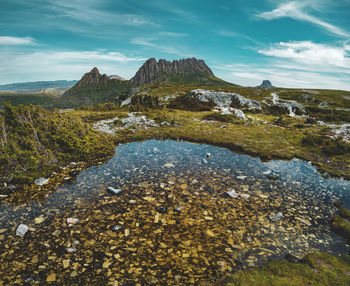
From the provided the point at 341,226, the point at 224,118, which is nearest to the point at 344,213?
the point at 341,226

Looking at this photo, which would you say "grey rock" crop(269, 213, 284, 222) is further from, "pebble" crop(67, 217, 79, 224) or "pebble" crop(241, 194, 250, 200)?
"pebble" crop(67, 217, 79, 224)

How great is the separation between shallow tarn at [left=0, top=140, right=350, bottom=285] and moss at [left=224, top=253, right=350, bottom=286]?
376 millimetres

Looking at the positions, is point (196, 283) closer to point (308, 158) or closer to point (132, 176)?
point (132, 176)

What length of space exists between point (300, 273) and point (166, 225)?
4.66 m

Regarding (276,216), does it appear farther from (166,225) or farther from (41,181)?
(41,181)

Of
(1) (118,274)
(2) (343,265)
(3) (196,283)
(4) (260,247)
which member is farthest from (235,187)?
(1) (118,274)

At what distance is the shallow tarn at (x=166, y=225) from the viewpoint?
220 inches

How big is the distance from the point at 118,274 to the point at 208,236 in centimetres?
342

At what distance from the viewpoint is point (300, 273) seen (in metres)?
5.41

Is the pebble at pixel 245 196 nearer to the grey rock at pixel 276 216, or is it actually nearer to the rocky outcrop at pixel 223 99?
the grey rock at pixel 276 216

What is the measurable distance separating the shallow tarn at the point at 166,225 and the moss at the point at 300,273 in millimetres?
376

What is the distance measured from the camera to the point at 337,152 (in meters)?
17.2

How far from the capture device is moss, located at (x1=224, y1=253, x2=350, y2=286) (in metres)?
5.11

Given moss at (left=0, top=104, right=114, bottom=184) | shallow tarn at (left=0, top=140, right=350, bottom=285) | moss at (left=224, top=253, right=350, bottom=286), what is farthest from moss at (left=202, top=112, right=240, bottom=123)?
moss at (left=224, top=253, right=350, bottom=286)
